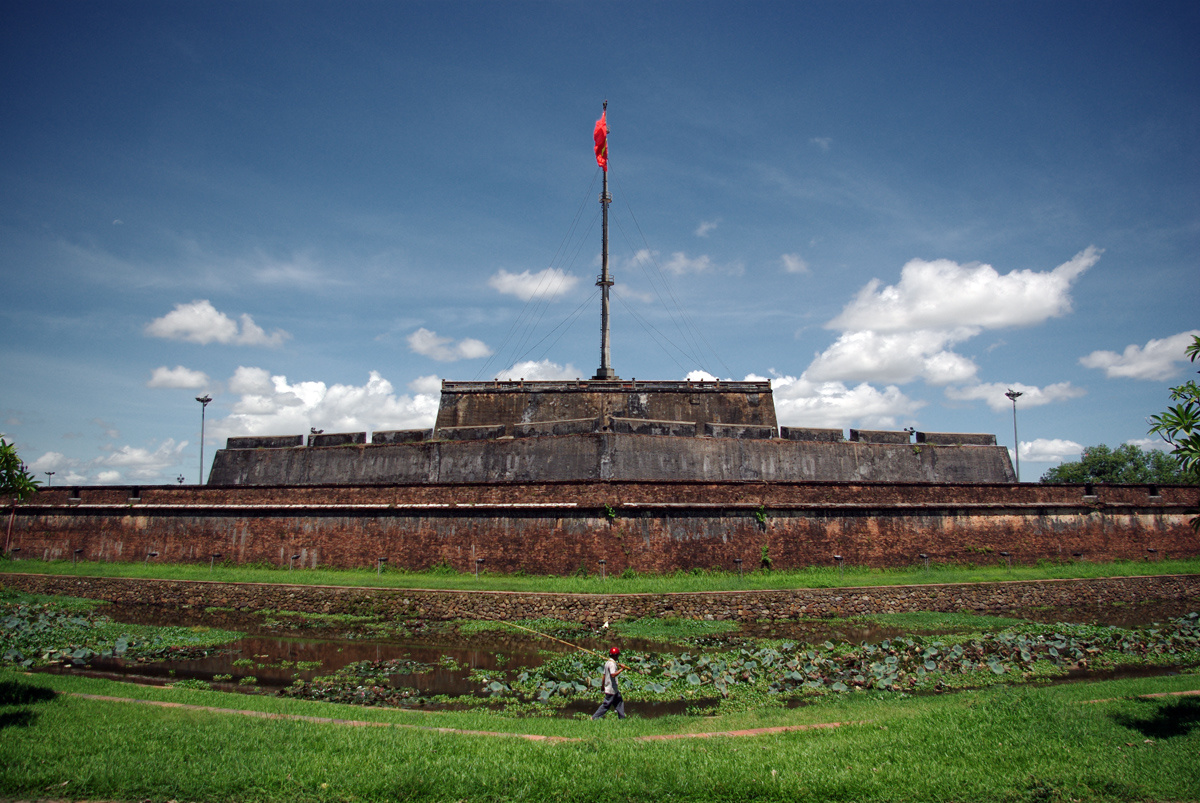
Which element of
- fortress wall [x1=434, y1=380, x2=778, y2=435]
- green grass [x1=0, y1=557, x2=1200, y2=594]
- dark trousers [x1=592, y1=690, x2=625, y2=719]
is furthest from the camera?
fortress wall [x1=434, y1=380, x2=778, y2=435]

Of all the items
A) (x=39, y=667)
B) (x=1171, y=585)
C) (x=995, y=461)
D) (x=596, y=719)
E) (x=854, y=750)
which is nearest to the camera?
(x=854, y=750)

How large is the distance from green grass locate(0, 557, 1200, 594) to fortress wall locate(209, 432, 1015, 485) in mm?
2511

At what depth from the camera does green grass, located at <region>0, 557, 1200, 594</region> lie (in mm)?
13438

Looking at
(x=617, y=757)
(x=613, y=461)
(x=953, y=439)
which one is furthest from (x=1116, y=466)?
(x=617, y=757)

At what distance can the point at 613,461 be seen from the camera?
53.1ft

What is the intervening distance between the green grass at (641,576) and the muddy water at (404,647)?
1.45 meters

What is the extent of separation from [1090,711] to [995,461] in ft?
51.2

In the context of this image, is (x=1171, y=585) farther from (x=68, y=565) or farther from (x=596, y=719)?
(x=68, y=565)

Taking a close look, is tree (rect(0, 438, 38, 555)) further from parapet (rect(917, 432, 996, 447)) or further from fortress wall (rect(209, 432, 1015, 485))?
parapet (rect(917, 432, 996, 447))

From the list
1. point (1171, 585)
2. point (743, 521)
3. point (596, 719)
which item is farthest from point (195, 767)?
point (1171, 585)

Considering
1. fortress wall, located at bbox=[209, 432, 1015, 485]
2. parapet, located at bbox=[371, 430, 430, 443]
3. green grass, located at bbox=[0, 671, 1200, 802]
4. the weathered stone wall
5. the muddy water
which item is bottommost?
the muddy water

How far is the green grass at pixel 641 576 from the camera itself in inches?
529

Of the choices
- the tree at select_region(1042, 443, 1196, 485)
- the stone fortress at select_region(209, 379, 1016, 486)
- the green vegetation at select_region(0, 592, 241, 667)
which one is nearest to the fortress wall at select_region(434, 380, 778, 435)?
the stone fortress at select_region(209, 379, 1016, 486)

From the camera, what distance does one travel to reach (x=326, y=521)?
54.2 feet
